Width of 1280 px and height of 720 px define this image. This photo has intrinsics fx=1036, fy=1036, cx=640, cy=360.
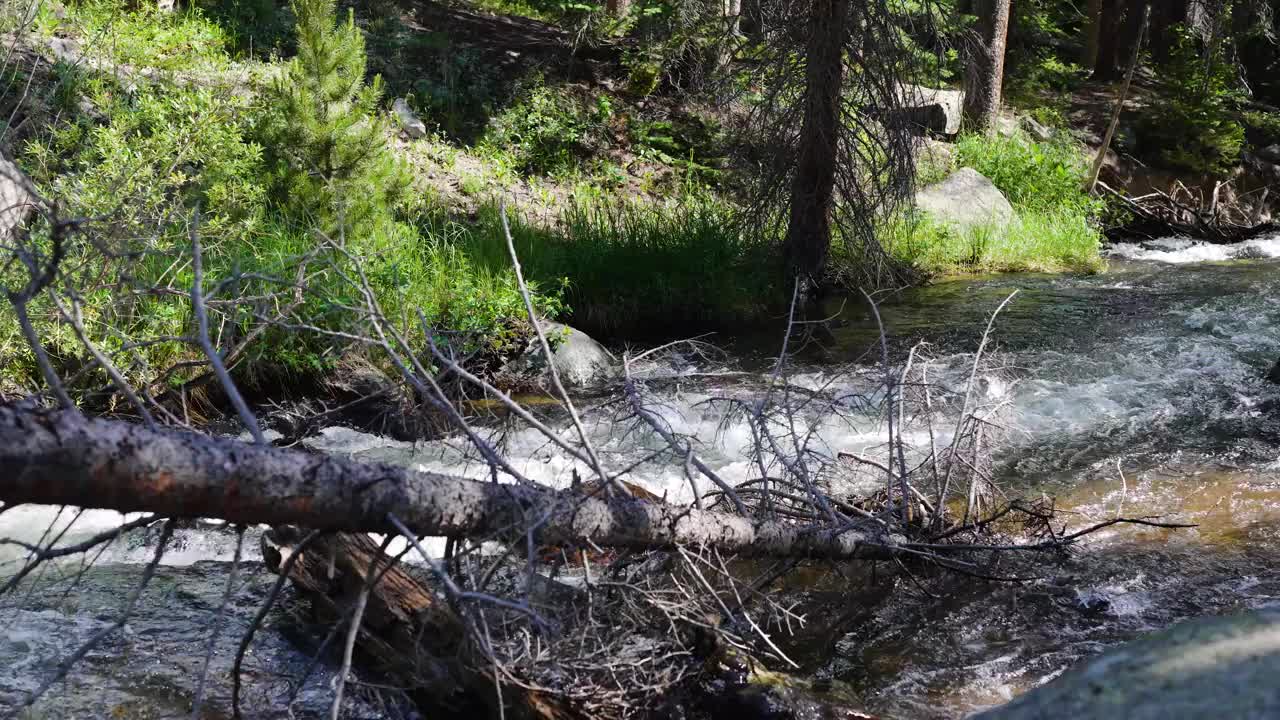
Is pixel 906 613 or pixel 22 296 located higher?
pixel 22 296

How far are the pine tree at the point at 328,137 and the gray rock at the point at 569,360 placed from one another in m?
1.51

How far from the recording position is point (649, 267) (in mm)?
9672

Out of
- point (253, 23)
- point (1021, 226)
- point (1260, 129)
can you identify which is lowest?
point (1021, 226)

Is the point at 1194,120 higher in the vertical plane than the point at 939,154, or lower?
higher

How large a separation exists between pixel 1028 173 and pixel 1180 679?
1367 centimetres

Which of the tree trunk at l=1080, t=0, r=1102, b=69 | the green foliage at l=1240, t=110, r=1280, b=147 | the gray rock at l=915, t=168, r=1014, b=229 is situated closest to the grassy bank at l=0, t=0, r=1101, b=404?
the gray rock at l=915, t=168, r=1014, b=229

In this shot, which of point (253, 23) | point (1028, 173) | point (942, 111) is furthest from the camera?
point (942, 111)

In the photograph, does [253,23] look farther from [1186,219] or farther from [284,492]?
[1186,219]

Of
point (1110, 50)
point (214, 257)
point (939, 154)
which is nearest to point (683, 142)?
point (939, 154)

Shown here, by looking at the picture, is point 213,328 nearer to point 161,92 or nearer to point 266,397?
point 266,397

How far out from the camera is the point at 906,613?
14.5 ft

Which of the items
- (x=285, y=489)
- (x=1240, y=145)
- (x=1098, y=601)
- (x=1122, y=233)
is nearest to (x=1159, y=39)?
(x=1240, y=145)

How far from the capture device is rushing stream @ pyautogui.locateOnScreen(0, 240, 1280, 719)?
4059mm

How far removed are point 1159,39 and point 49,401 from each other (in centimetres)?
2202
